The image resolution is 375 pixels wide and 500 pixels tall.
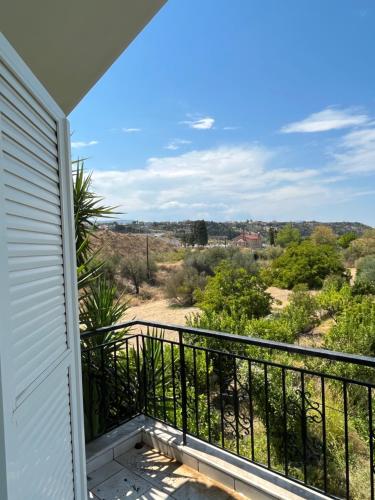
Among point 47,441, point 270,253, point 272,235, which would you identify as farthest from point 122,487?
point 272,235

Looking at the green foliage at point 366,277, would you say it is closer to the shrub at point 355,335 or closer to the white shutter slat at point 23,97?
the shrub at point 355,335

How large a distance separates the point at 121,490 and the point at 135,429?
0.45 metres

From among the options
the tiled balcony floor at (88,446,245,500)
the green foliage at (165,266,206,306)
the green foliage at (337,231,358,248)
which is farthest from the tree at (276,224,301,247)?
the tiled balcony floor at (88,446,245,500)

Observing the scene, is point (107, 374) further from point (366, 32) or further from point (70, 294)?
point (366, 32)

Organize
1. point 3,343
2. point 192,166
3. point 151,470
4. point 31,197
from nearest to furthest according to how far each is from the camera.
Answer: point 3,343 < point 31,197 < point 151,470 < point 192,166

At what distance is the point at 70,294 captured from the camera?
121 centimetres

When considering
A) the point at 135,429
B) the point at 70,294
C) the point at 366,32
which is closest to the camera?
the point at 70,294

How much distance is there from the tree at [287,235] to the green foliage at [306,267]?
669 centimetres

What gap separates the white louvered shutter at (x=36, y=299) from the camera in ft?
→ 2.31

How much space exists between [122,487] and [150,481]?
157 mm

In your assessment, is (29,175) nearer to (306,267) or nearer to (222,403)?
(222,403)

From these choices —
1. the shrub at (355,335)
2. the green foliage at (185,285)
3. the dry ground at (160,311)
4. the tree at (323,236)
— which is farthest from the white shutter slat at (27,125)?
the tree at (323,236)

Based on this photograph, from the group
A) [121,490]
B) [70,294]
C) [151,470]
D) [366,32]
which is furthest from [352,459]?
[366,32]

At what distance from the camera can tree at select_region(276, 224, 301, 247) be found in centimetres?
2032
